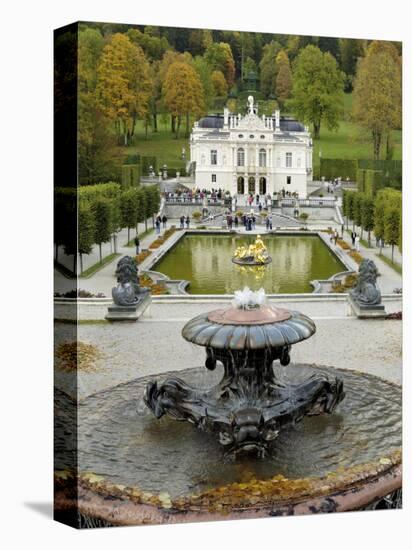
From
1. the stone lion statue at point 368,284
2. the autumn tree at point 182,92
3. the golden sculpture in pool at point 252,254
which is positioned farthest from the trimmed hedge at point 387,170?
the autumn tree at point 182,92

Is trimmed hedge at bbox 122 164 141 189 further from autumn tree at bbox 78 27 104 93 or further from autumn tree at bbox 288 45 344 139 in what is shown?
autumn tree at bbox 288 45 344 139

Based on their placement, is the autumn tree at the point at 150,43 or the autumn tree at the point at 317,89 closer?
the autumn tree at the point at 150,43

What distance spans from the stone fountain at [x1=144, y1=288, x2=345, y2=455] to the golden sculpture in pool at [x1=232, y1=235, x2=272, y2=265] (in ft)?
5.05

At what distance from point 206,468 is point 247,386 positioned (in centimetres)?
141

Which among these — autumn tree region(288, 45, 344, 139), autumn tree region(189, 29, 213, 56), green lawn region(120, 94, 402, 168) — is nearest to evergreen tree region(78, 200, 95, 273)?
green lawn region(120, 94, 402, 168)

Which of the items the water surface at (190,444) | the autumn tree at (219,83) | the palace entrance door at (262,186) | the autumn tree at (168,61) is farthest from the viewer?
the palace entrance door at (262,186)

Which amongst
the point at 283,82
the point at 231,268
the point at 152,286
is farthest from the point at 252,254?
the point at 283,82

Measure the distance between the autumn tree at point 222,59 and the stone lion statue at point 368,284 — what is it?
11.4 feet

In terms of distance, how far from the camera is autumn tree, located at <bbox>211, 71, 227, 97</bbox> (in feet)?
46.9

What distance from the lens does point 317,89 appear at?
14.8m

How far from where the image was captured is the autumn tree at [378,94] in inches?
579

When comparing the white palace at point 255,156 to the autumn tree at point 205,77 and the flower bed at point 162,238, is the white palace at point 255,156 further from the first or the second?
the flower bed at point 162,238

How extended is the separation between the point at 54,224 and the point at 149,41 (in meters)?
2.85

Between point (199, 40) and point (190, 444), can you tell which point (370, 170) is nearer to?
point (199, 40)
